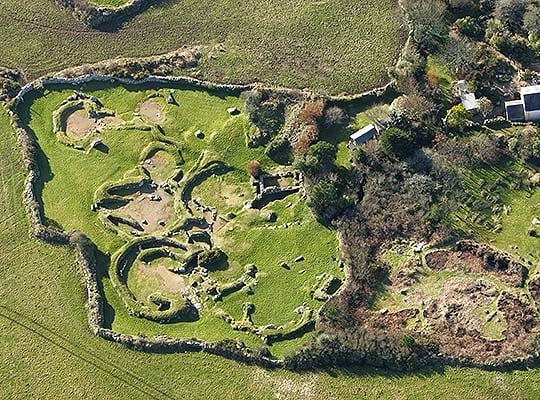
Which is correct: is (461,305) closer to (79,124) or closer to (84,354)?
(84,354)

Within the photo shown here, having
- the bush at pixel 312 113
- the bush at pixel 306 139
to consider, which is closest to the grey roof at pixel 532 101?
the bush at pixel 312 113

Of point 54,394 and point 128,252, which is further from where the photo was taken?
point 128,252

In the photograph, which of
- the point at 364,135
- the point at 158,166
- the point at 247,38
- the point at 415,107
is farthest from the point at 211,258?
the point at 247,38

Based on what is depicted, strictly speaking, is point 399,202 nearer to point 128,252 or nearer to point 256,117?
point 256,117

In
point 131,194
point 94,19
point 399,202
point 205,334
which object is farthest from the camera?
point 94,19

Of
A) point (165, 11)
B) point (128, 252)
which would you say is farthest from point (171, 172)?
point (165, 11)

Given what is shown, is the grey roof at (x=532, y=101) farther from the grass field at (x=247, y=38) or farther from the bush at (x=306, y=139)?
the bush at (x=306, y=139)

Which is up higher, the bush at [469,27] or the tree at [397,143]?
the bush at [469,27]
